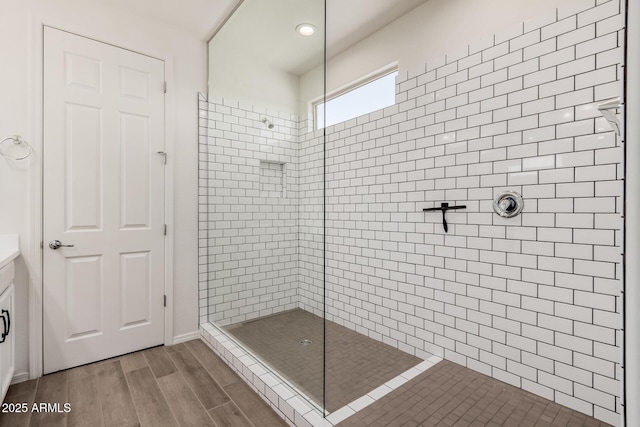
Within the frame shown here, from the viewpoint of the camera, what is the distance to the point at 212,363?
93.7 inches

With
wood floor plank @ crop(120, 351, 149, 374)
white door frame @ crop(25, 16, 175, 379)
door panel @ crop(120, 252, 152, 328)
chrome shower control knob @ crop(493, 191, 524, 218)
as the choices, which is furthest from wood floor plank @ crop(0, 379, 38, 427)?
chrome shower control knob @ crop(493, 191, 524, 218)

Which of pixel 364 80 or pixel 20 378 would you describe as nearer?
pixel 20 378

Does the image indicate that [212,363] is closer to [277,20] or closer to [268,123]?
[268,123]

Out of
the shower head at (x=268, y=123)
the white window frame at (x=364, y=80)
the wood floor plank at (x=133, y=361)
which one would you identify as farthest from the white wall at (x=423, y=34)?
the wood floor plank at (x=133, y=361)

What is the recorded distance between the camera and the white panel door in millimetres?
2207

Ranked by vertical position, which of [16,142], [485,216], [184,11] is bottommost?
[485,216]

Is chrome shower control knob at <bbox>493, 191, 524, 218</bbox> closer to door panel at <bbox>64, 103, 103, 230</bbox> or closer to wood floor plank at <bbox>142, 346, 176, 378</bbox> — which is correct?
wood floor plank at <bbox>142, 346, 176, 378</bbox>

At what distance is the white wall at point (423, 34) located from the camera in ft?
6.51

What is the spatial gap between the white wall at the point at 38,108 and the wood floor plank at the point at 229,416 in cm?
111

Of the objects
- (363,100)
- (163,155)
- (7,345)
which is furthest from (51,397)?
(363,100)

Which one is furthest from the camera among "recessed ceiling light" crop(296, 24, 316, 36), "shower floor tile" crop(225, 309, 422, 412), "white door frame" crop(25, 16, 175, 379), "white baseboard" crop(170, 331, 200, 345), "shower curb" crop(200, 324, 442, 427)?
"white baseboard" crop(170, 331, 200, 345)

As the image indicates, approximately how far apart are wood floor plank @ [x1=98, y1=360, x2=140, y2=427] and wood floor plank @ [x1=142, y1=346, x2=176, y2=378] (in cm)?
19

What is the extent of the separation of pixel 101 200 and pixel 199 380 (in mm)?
1523

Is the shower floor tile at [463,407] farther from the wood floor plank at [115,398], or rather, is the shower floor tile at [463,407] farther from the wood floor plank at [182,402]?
the wood floor plank at [115,398]
